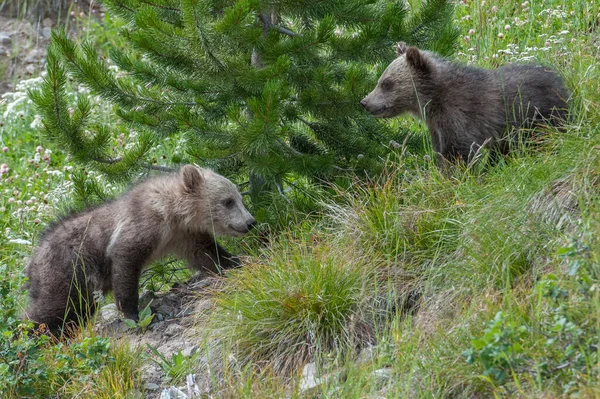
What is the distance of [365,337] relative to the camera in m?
5.50

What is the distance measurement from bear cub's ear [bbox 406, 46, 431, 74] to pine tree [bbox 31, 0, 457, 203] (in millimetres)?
298

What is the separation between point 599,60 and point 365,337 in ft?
11.3

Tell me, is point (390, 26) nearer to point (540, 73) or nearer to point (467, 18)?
point (540, 73)

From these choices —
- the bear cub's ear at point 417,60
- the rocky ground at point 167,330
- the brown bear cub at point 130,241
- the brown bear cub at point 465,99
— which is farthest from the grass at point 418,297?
the bear cub's ear at point 417,60

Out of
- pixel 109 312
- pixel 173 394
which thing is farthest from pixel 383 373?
pixel 109 312

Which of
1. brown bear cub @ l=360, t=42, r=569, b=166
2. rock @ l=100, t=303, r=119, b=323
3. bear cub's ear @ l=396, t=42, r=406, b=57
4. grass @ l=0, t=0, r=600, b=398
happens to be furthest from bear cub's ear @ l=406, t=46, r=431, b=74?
rock @ l=100, t=303, r=119, b=323

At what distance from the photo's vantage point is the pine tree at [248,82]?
655cm

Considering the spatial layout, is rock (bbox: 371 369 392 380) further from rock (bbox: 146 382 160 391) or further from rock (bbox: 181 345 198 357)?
rock (bbox: 146 382 160 391)

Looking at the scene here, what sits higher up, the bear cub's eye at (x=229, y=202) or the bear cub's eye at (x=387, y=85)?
the bear cub's eye at (x=387, y=85)

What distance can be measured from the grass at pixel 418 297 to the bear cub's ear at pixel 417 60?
2.73ft

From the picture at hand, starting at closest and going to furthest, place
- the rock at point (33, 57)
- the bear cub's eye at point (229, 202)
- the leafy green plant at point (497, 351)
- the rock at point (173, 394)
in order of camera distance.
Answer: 1. the leafy green plant at point (497, 351)
2. the rock at point (173, 394)
3. the bear cub's eye at point (229, 202)
4. the rock at point (33, 57)

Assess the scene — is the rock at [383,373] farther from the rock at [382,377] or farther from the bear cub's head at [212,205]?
the bear cub's head at [212,205]

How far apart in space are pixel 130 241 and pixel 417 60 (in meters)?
2.83

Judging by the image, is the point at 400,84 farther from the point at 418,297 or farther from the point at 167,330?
the point at 167,330
